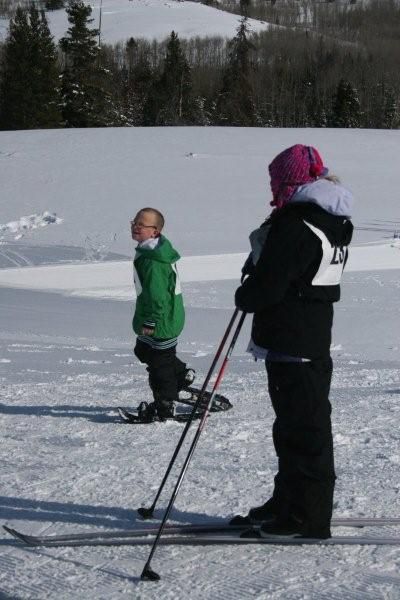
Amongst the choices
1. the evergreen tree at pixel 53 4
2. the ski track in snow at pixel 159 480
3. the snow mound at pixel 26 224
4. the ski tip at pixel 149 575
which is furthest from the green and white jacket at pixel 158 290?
the evergreen tree at pixel 53 4

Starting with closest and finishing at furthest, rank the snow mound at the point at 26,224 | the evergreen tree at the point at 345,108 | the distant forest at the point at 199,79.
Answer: the snow mound at the point at 26,224
the distant forest at the point at 199,79
the evergreen tree at the point at 345,108

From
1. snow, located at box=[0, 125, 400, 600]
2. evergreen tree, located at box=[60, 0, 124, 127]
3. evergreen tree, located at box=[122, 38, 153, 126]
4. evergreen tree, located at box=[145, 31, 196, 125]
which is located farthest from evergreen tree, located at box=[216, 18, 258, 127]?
snow, located at box=[0, 125, 400, 600]

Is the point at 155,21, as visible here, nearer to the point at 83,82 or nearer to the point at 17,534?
the point at 83,82

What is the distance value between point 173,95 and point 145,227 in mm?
70725

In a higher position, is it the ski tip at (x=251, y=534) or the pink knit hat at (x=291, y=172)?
the pink knit hat at (x=291, y=172)

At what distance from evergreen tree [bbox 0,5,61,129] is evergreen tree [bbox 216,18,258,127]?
16.2 meters

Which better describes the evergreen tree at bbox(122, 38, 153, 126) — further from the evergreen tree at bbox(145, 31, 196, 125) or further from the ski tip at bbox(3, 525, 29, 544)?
the ski tip at bbox(3, 525, 29, 544)

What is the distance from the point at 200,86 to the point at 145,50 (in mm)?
20545

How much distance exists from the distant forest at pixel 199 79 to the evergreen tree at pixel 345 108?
0.08 meters

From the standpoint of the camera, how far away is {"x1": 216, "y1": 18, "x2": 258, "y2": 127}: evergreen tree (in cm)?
7331

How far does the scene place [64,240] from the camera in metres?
18.6

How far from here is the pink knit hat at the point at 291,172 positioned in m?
3.41

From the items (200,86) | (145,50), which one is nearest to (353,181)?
(200,86)

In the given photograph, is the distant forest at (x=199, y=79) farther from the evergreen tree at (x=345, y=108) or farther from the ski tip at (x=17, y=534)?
the ski tip at (x=17, y=534)
